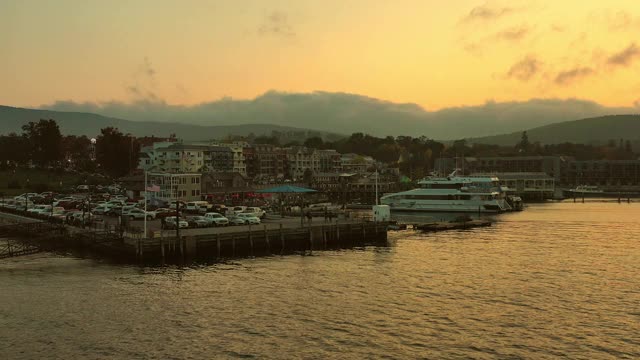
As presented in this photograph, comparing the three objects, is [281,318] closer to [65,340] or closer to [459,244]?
[65,340]

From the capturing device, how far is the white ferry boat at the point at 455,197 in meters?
115

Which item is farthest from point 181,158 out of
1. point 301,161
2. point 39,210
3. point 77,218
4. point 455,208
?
point 77,218

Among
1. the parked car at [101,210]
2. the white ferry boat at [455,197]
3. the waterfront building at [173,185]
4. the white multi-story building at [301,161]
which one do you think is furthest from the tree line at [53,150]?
the white ferry boat at [455,197]

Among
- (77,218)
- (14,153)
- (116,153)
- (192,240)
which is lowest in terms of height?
(192,240)

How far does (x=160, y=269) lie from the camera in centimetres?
4750

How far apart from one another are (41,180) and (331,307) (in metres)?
116

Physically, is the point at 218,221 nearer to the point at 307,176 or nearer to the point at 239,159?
the point at 239,159

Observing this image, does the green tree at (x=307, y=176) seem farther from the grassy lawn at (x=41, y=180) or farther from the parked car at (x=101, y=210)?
the parked car at (x=101, y=210)

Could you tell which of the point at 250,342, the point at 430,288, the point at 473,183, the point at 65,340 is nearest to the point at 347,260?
the point at 430,288

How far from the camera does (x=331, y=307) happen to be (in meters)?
36.2

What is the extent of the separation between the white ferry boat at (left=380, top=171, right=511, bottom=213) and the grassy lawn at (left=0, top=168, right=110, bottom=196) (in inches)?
2760

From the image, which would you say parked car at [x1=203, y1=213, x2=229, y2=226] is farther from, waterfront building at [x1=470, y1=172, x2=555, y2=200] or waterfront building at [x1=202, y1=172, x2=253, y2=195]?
waterfront building at [x1=470, y1=172, x2=555, y2=200]

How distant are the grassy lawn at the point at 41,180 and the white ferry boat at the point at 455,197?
2760 inches

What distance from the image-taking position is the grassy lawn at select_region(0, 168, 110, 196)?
119688mm
